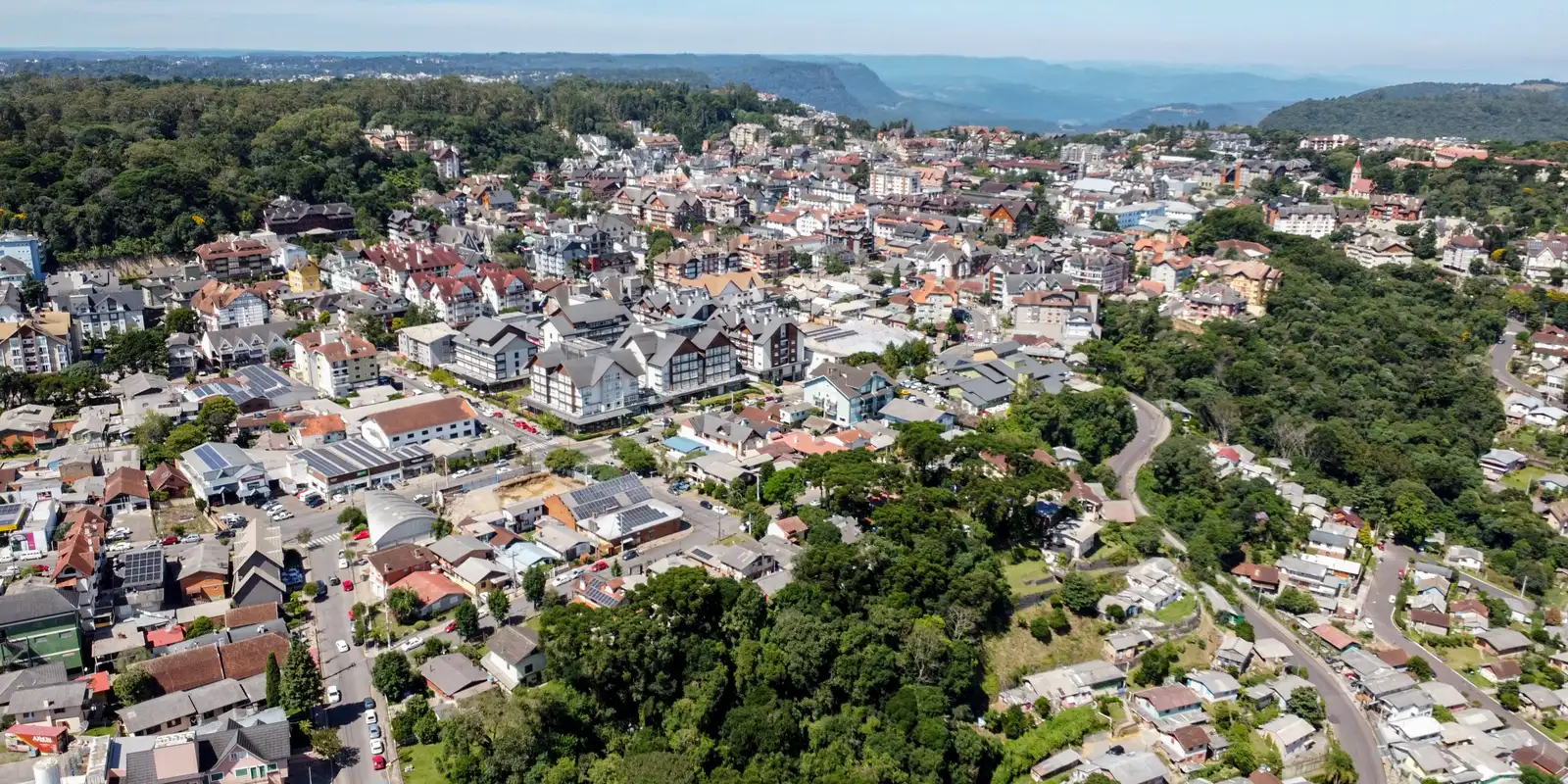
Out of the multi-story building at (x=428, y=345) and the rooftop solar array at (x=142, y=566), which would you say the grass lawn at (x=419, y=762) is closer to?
the rooftop solar array at (x=142, y=566)

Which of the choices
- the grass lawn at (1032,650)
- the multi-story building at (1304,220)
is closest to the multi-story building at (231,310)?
the grass lawn at (1032,650)

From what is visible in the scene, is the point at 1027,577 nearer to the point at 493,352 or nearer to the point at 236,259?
the point at 493,352

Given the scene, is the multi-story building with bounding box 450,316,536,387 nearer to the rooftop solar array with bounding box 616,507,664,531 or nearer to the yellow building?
the rooftop solar array with bounding box 616,507,664,531

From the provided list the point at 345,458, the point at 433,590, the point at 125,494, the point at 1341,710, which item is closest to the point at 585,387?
the point at 345,458

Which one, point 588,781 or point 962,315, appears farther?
point 962,315

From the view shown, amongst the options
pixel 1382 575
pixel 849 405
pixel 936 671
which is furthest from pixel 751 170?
pixel 936 671

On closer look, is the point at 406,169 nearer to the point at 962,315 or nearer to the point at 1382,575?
the point at 962,315
